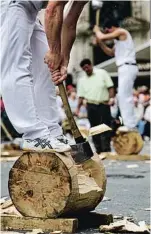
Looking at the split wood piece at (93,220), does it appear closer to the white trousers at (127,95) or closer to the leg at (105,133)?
the white trousers at (127,95)

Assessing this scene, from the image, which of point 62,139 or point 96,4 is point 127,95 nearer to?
point 96,4

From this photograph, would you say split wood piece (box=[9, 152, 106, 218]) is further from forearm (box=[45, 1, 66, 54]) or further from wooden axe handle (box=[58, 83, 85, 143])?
forearm (box=[45, 1, 66, 54])

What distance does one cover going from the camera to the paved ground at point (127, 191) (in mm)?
4086

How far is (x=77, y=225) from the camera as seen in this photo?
3.52m

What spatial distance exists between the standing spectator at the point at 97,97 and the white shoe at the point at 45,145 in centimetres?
669

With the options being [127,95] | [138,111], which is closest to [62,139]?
[127,95]

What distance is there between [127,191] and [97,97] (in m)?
6.06

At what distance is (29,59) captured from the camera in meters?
3.93

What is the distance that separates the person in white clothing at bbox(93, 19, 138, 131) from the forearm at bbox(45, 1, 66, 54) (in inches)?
241

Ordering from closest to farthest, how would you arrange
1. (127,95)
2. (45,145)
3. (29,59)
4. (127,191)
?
1. (45,145)
2. (29,59)
3. (127,191)
4. (127,95)

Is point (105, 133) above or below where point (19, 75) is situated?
below

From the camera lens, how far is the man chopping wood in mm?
3736

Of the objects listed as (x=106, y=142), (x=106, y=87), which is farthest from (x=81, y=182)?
(x=106, y=87)

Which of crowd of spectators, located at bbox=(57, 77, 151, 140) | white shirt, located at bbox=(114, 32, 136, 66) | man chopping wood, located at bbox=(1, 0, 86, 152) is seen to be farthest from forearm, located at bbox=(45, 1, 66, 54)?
crowd of spectators, located at bbox=(57, 77, 151, 140)
